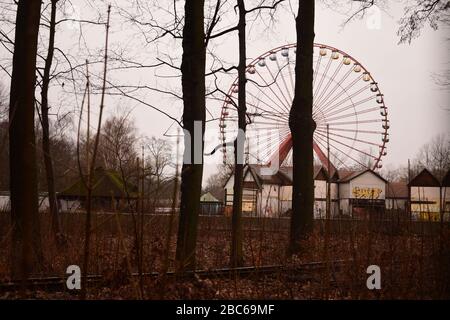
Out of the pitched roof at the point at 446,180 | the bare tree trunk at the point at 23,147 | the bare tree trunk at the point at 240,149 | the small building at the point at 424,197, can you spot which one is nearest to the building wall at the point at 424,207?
the small building at the point at 424,197

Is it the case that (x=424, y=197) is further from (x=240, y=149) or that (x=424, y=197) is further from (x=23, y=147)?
(x=23, y=147)

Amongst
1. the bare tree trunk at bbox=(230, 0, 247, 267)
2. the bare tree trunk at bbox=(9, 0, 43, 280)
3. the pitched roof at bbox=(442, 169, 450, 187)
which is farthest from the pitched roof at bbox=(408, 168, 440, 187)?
the bare tree trunk at bbox=(9, 0, 43, 280)

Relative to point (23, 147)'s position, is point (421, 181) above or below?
below

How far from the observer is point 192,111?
20.7 feet

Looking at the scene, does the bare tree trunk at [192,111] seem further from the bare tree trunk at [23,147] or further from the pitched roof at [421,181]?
the pitched roof at [421,181]

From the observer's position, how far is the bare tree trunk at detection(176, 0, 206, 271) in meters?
6.08

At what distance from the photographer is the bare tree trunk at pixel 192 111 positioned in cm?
608

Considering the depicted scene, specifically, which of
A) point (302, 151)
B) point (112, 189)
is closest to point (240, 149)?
point (302, 151)
